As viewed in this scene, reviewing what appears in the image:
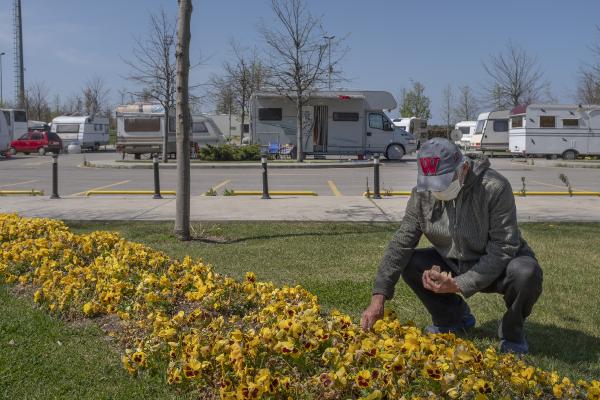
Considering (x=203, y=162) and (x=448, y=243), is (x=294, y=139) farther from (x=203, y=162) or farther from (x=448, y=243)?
(x=448, y=243)

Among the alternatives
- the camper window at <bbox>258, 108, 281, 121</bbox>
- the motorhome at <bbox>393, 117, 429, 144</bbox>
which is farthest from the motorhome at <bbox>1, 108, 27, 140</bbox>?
the motorhome at <bbox>393, 117, 429, 144</bbox>

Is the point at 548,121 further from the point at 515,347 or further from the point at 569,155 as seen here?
the point at 515,347

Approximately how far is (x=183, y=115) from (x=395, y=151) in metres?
23.1

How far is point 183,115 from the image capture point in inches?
324

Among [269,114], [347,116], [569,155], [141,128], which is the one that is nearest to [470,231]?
[347,116]

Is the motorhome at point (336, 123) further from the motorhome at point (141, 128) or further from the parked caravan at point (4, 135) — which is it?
the parked caravan at point (4, 135)

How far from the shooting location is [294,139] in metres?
30.8

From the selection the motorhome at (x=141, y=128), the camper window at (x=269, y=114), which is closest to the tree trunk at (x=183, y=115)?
the camper window at (x=269, y=114)

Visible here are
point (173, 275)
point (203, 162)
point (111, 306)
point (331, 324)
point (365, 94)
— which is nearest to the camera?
point (331, 324)

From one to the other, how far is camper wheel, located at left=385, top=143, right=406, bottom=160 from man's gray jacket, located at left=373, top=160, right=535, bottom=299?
26665 millimetres

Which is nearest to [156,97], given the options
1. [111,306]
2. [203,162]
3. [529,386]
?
[203,162]

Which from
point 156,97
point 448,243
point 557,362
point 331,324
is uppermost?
point 156,97

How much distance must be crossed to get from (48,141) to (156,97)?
1507 centimetres

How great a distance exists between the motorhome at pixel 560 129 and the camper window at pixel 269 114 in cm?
1109
